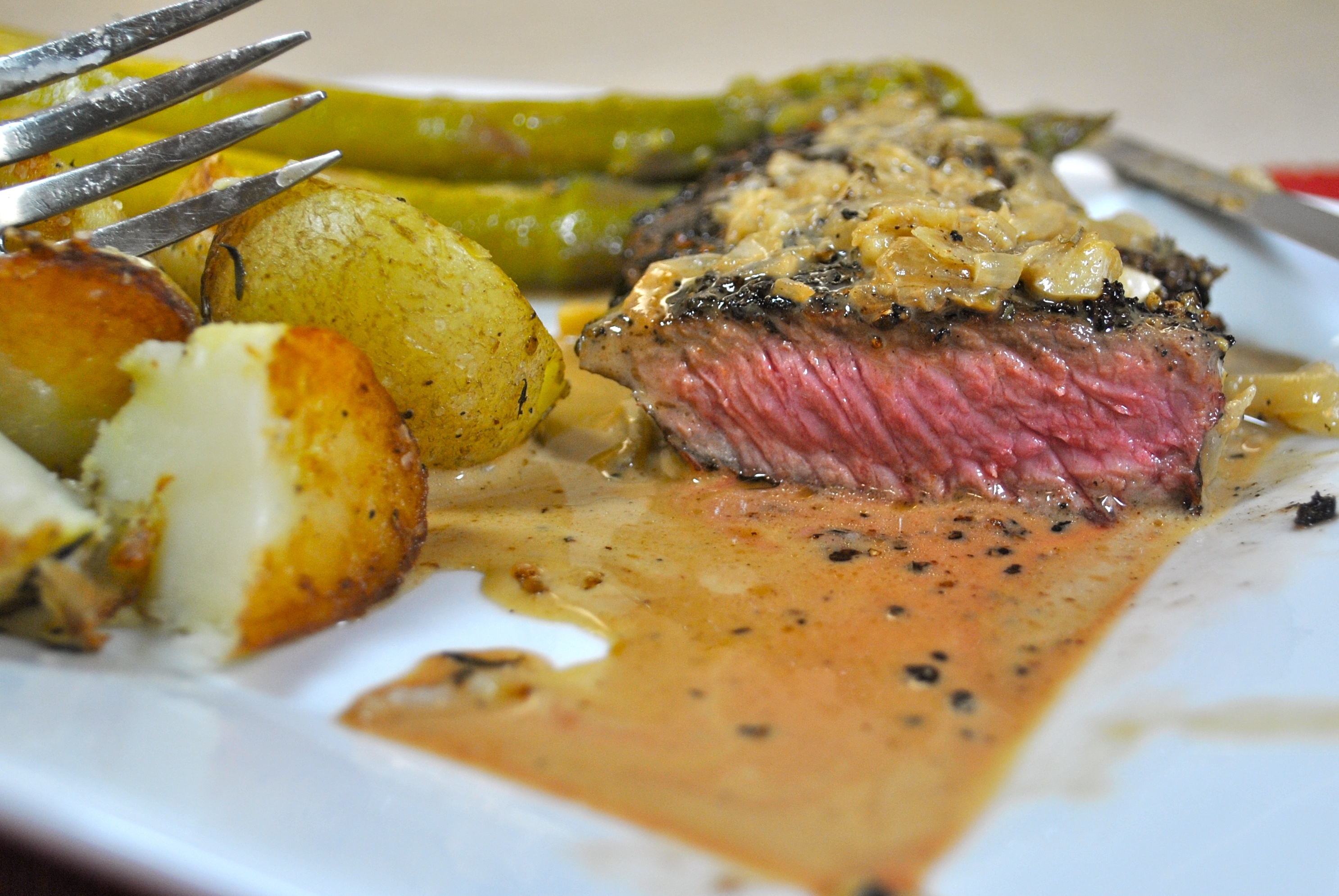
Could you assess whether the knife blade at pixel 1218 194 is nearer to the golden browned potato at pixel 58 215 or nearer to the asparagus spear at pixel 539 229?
the asparagus spear at pixel 539 229

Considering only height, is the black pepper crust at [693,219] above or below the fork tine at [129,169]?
below

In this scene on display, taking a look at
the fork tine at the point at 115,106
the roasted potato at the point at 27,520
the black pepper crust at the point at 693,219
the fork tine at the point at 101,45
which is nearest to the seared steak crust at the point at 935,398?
the black pepper crust at the point at 693,219

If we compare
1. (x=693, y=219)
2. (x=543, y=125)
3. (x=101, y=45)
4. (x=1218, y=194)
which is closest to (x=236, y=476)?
(x=101, y=45)

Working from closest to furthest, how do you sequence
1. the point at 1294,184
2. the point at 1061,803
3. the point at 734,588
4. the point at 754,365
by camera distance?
the point at 1061,803 → the point at 734,588 → the point at 754,365 → the point at 1294,184

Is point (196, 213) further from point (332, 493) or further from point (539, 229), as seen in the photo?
point (539, 229)

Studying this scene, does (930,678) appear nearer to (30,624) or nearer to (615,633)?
(615,633)

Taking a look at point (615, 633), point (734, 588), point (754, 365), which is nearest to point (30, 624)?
point (615, 633)
